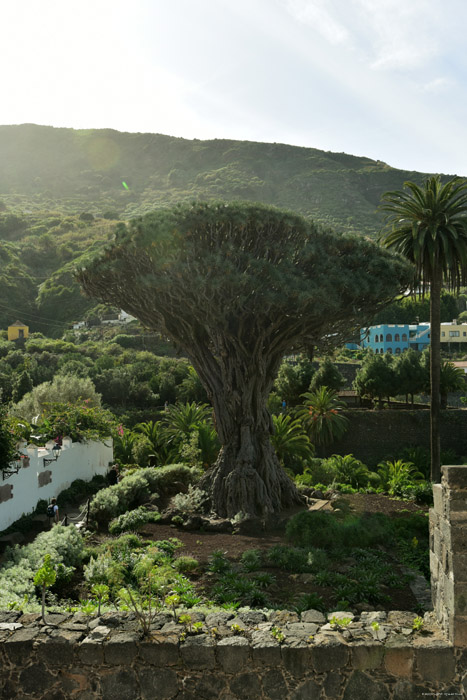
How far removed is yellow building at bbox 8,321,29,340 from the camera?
236ft

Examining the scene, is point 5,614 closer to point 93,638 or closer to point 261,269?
point 93,638

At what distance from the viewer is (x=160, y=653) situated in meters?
6.45

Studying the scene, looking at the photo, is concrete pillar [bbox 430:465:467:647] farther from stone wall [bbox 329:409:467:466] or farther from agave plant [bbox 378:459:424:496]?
stone wall [bbox 329:409:467:466]

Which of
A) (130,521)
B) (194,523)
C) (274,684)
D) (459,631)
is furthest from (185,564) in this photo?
(459,631)

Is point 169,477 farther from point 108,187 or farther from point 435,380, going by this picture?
point 108,187

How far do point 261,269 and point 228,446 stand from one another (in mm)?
6088

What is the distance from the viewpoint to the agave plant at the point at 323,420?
112 feet

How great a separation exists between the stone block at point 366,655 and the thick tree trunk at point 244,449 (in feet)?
41.0

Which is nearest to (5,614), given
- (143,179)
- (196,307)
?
(196,307)

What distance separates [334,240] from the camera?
19281 millimetres

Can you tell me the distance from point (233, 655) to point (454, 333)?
72542 millimetres

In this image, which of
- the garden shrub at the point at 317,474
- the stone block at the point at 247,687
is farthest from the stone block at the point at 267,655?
the garden shrub at the point at 317,474

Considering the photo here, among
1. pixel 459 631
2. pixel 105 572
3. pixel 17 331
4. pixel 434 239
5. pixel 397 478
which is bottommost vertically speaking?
pixel 397 478

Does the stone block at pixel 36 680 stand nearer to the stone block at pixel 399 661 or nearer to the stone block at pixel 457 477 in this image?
the stone block at pixel 399 661
